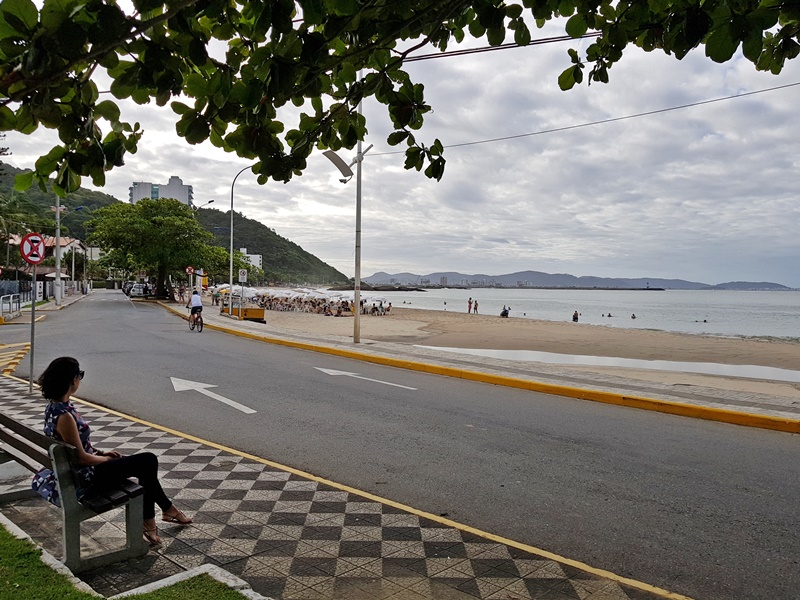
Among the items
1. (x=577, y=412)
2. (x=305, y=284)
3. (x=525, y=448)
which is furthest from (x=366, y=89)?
(x=305, y=284)

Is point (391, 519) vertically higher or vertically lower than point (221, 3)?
lower

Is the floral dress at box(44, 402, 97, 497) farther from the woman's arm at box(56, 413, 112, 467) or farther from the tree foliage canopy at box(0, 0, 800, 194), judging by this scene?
the tree foliage canopy at box(0, 0, 800, 194)

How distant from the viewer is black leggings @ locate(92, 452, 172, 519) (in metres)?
3.82

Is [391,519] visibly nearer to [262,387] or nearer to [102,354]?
[262,387]

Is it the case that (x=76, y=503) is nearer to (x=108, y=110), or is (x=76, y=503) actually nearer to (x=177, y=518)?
(x=177, y=518)

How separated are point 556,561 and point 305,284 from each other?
178 m

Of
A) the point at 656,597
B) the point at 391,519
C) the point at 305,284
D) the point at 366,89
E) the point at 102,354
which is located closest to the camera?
the point at 366,89

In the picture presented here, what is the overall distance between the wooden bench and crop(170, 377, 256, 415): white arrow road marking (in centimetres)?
467

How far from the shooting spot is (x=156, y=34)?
2.49 meters

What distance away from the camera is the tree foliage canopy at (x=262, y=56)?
210 centimetres

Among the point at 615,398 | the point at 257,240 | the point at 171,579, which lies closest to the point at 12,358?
the point at 171,579

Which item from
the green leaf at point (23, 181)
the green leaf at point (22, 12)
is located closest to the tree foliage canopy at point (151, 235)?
the green leaf at point (23, 181)

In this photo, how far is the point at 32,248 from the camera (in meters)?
11.4

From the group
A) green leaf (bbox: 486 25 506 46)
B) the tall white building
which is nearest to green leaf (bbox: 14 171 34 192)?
green leaf (bbox: 486 25 506 46)
